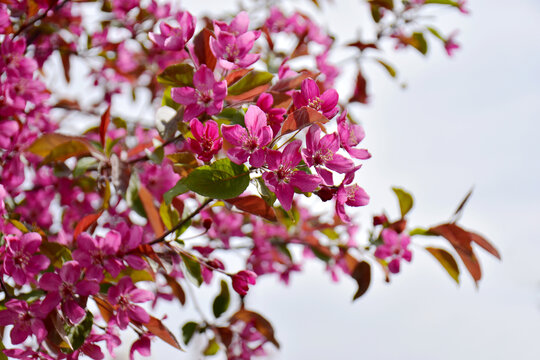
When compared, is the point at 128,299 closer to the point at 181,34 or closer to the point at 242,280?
the point at 242,280

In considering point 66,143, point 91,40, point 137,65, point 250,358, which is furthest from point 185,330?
point 137,65

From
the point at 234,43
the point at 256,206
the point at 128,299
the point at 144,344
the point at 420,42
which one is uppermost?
the point at 234,43

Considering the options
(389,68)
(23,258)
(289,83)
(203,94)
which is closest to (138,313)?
(23,258)

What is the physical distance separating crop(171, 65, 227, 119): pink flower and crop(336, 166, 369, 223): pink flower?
297 mm

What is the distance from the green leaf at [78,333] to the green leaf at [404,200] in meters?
0.92

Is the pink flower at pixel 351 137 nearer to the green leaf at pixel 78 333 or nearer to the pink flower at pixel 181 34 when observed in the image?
the pink flower at pixel 181 34

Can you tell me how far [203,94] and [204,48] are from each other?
121 millimetres

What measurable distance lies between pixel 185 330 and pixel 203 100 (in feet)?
3.17

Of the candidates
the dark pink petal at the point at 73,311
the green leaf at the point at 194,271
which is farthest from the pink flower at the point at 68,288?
the green leaf at the point at 194,271

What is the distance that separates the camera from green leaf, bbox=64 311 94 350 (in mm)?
1162

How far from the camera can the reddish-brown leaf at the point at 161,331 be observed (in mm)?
1271

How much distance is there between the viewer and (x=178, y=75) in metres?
1.21

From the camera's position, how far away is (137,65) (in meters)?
3.01

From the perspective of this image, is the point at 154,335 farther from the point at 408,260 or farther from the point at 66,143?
the point at 408,260
